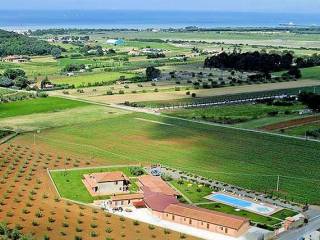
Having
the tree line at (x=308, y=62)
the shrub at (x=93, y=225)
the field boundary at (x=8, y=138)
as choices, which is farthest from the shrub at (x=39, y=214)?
the tree line at (x=308, y=62)

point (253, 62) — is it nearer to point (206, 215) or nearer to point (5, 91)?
point (5, 91)

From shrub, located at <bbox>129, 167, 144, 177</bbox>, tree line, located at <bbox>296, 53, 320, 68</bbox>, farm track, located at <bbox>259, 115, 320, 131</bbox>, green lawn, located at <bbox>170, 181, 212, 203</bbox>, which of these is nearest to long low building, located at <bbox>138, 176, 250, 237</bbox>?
green lawn, located at <bbox>170, 181, 212, 203</bbox>

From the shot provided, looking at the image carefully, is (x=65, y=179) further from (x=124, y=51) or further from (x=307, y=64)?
(x=124, y=51)

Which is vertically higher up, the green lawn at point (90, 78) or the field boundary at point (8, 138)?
the green lawn at point (90, 78)

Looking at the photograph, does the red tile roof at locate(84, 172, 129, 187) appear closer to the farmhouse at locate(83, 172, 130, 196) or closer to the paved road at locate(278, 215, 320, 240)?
the farmhouse at locate(83, 172, 130, 196)

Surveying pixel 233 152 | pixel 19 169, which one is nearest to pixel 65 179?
pixel 19 169

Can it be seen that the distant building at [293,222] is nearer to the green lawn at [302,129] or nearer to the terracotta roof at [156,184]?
the terracotta roof at [156,184]

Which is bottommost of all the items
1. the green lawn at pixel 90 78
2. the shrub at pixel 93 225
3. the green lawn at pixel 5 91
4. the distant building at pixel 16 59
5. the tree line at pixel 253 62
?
the shrub at pixel 93 225
